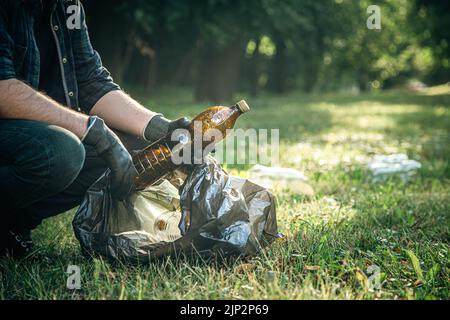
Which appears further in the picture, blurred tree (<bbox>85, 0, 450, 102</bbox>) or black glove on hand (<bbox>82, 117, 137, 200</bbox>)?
blurred tree (<bbox>85, 0, 450, 102</bbox>)

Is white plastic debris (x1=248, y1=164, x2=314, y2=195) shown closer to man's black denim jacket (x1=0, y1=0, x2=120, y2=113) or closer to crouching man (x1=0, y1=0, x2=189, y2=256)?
crouching man (x1=0, y1=0, x2=189, y2=256)

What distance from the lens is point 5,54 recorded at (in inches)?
79.7

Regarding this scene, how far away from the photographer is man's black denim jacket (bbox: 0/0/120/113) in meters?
2.11

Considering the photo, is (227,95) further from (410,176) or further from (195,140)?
(195,140)

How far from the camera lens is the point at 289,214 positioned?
3168 millimetres

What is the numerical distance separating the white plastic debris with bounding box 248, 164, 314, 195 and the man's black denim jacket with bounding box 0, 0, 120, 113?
5.36 feet

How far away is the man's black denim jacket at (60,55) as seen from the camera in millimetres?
2105

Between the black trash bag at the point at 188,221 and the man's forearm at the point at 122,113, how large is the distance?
1.42ft

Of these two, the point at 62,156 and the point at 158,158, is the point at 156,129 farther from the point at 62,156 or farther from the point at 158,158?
the point at 62,156

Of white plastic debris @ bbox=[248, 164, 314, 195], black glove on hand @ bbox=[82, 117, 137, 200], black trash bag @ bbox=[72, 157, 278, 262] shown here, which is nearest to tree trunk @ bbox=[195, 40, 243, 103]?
white plastic debris @ bbox=[248, 164, 314, 195]

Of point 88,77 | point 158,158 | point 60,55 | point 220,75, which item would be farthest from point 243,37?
point 158,158

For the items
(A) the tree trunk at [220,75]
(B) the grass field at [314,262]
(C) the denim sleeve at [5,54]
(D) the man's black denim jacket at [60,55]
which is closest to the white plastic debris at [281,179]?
(B) the grass field at [314,262]

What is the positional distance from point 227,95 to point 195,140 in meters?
13.9

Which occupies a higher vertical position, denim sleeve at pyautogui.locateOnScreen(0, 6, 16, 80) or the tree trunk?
the tree trunk
